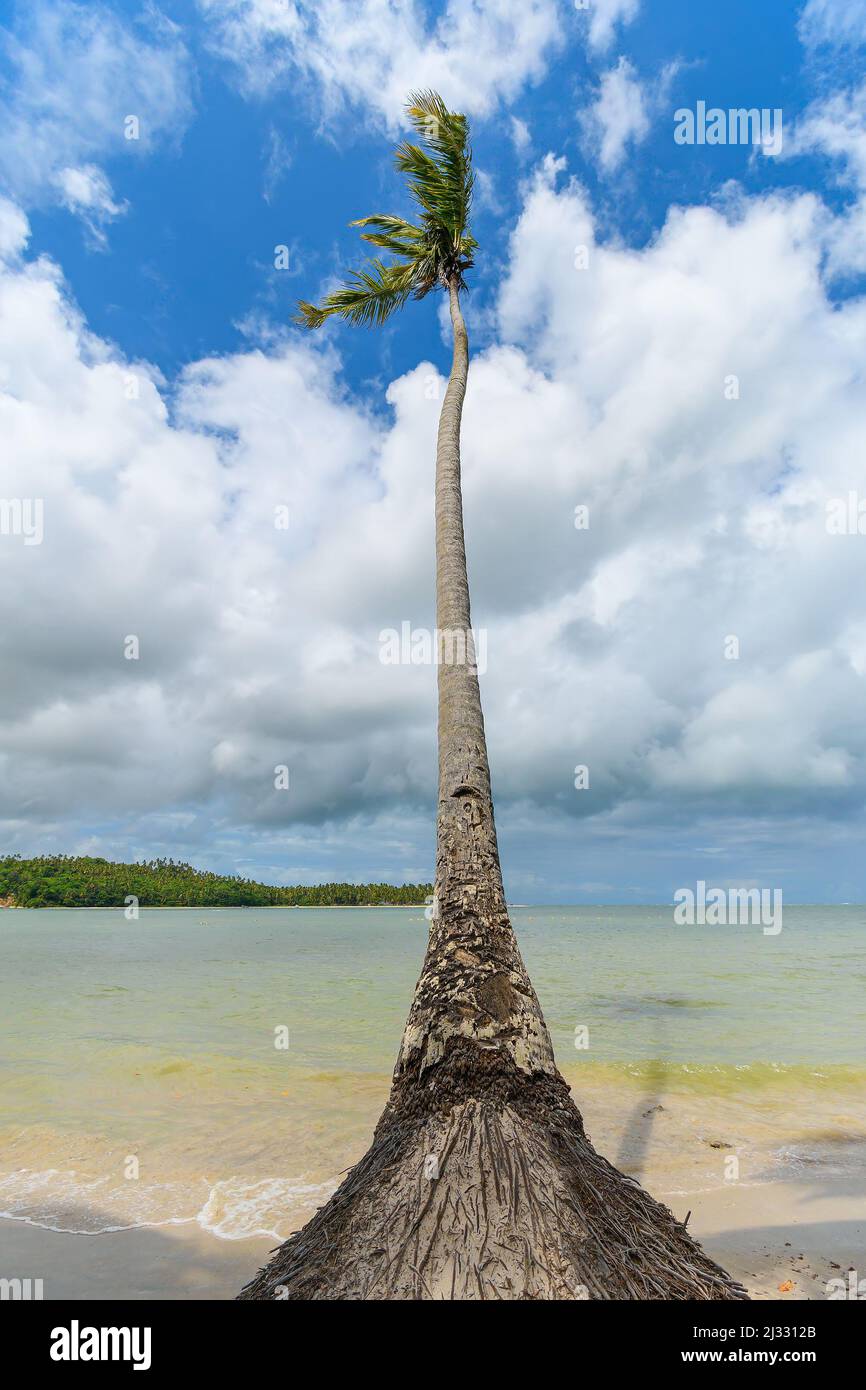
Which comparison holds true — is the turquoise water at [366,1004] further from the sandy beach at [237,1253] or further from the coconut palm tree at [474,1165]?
the coconut palm tree at [474,1165]

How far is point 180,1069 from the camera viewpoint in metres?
12.8

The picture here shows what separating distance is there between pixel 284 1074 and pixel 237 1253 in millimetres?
6875

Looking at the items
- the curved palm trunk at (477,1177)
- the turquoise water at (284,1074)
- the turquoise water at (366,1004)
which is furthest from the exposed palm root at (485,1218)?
the turquoise water at (366,1004)

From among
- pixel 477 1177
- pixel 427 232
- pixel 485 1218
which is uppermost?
pixel 427 232

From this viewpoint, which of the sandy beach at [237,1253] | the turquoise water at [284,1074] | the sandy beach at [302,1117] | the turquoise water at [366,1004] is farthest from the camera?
the turquoise water at [366,1004]

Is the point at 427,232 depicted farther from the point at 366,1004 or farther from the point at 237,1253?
the point at 366,1004

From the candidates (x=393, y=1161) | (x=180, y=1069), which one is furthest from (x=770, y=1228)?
(x=180, y=1069)

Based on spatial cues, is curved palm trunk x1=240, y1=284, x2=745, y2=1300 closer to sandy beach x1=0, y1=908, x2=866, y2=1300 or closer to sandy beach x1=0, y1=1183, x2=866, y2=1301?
sandy beach x1=0, y1=1183, x2=866, y2=1301

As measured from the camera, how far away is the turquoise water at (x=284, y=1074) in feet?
25.6

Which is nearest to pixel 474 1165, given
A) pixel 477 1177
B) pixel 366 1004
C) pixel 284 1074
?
pixel 477 1177

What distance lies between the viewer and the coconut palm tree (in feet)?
11.9

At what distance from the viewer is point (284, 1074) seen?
41.0 feet
